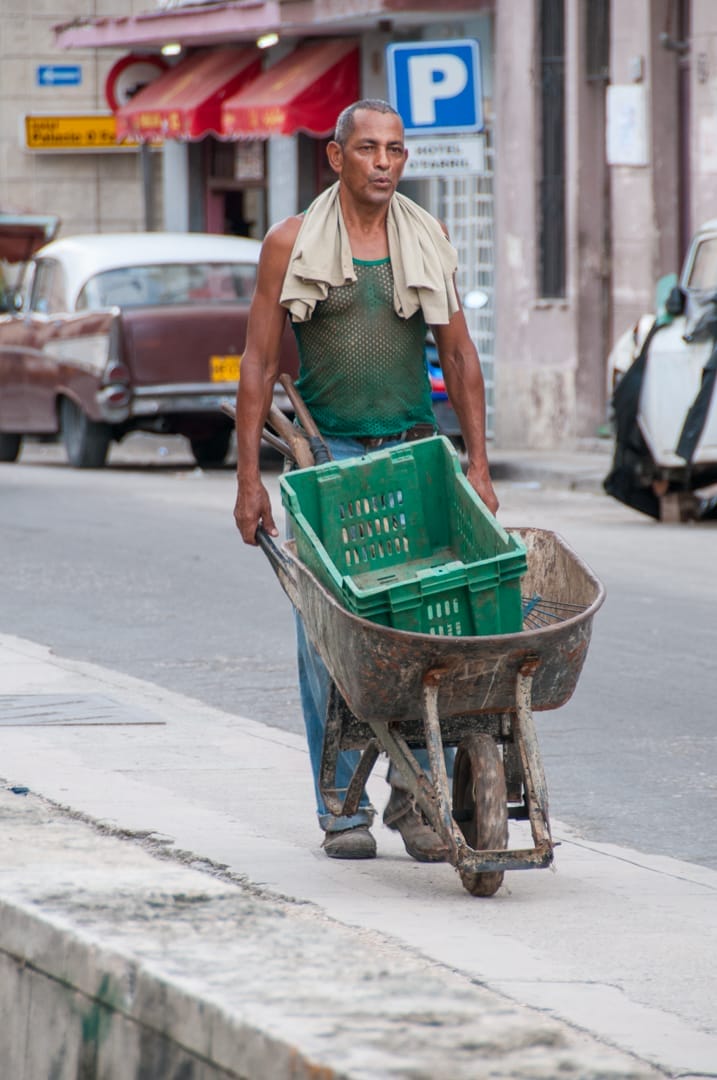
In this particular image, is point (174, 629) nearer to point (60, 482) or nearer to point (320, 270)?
point (320, 270)

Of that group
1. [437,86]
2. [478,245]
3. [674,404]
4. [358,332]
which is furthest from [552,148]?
[358,332]

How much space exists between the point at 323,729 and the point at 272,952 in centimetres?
218

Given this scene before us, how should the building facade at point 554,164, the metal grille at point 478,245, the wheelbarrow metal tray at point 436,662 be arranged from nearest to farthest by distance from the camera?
1. the wheelbarrow metal tray at point 436,662
2. the building facade at point 554,164
3. the metal grille at point 478,245

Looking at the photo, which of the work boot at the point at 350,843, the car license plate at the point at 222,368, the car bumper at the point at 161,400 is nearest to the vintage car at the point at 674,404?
the car bumper at the point at 161,400

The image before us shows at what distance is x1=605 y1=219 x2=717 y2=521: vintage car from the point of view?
14.3 metres

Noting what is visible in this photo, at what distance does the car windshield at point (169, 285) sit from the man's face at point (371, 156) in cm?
1415

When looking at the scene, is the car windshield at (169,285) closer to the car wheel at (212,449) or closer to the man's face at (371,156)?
the car wheel at (212,449)

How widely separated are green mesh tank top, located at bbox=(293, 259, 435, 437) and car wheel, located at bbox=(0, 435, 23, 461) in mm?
16373

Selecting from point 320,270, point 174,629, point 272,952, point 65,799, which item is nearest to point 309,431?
→ point 320,270

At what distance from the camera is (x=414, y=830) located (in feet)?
19.0

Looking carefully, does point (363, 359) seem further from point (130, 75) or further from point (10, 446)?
point (130, 75)

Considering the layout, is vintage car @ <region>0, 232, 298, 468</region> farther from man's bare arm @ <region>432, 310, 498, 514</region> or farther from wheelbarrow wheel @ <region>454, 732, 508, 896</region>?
wheelbarrow wheel @ <region>454, 732, 508, 896</region>

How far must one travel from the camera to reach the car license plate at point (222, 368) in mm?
19500

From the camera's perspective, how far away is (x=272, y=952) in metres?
3.73
